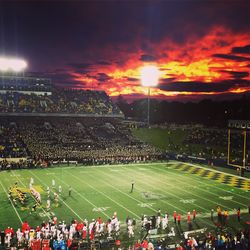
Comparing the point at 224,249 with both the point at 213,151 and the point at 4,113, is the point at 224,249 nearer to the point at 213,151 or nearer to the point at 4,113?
the point at 213,151

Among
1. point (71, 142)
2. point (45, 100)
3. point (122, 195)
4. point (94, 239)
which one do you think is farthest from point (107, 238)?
point (45, 100)

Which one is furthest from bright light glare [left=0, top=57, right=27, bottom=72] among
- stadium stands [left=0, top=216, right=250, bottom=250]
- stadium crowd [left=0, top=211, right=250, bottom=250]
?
stadium crowd [left=0, top=211, right=250, bottom=250]

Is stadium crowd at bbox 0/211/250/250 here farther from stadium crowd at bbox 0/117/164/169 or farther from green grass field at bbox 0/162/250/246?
stadium crowd at bbox 0/117/164/169

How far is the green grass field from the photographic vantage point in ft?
65.0

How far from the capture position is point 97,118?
56625 mm

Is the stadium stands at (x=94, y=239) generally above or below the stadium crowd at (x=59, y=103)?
below

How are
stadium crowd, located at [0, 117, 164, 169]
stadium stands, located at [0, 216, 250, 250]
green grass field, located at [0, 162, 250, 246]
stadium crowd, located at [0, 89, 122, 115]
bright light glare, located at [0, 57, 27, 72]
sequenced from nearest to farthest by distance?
stadium stands, located at [0, 216, 250, 250] → green grass field, located at [0, 162, 250, 246] → stadium crowd, located at [0, 117, 164, 169] → stadium crowd, located at [0, 89, 122, 115] → bright light glare, located at [0, 57, 27, 72]

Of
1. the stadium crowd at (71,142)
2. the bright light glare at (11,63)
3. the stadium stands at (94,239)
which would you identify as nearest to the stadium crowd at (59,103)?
the stadium crowd at (71,142)

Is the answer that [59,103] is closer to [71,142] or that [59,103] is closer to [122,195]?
[71,142]

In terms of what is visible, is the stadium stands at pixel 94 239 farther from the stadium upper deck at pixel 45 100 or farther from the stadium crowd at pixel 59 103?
the stadium crowd at pixel 59 103

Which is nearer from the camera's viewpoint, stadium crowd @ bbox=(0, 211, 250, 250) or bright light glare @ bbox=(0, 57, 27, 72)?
stadium crowd @ bbox=(0, 211, 250, 250)

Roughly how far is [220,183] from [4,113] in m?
31.5

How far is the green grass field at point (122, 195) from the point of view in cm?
1980

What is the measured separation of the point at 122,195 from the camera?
24.5 metres
